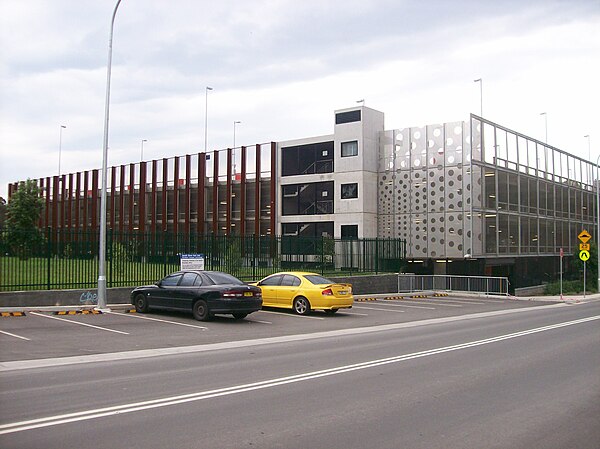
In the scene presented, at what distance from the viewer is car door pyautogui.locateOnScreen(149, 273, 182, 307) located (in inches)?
742

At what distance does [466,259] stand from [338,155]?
11.4m

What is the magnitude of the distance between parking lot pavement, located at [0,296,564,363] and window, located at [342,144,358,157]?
19.7 metres

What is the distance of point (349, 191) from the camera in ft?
141

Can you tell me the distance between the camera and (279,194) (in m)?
46.5

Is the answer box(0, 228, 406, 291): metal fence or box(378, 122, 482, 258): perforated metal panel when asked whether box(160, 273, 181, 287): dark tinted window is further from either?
box(378, 122, 482, 258): perforated metal panel

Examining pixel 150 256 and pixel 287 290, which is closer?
pixel 287 290

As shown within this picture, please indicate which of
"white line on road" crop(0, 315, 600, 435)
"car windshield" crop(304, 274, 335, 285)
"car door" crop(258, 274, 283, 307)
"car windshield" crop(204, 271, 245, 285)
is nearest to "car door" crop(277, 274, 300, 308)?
"car door" crop(258, 274, 283, 307)

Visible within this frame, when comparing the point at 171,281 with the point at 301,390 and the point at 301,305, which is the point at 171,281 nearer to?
the point at 301,305

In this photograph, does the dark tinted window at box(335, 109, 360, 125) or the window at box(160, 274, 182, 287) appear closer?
the window at box(160, 274, 182, 287)

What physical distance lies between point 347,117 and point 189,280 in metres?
27.0

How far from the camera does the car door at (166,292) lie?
18844 millimetres

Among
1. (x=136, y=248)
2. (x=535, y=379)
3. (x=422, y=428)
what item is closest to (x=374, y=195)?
(x=136, y=248)

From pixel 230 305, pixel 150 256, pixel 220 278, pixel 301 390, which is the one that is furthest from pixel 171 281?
pixel 301 390

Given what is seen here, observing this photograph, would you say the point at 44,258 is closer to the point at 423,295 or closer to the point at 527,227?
the point at 423,295
